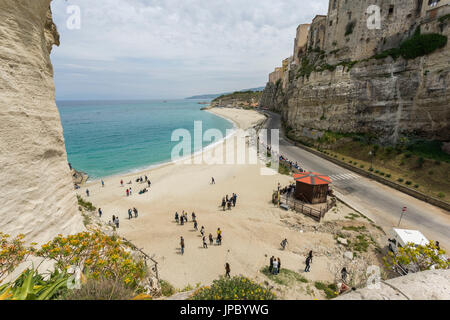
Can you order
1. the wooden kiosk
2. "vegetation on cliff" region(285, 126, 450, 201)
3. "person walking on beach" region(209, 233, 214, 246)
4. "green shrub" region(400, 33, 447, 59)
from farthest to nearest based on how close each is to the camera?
"green shrub" region(400, 33, 447, 59) → "vegetation on cliff" region(285, 126, 450, 201) → the wooden kiosk → "person walking on beach" region(209, 233, 214, 246)

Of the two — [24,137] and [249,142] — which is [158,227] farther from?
[249,142]

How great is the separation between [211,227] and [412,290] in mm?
11477

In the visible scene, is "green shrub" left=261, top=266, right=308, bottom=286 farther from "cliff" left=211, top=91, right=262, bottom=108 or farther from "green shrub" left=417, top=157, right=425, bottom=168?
"cliff" left=211, top=91, right=262, bottom=108

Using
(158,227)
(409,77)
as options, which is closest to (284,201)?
(158,227)

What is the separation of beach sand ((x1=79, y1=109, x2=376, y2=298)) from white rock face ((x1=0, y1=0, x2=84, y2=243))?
549 cm

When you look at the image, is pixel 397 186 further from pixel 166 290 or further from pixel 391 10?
pixel 391 10

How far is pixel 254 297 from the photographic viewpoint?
4.41 meters

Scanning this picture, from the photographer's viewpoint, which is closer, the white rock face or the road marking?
the white rock face

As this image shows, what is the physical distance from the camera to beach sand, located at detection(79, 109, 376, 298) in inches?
388

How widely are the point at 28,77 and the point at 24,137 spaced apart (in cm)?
187

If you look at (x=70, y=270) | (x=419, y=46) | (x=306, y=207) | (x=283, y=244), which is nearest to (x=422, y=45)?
(x=419, y=46)

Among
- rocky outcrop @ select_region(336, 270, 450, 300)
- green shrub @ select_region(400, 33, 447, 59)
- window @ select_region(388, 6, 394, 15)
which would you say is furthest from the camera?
window @ select_region(388, 6, 394, 15)

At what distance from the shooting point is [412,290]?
2992 mm

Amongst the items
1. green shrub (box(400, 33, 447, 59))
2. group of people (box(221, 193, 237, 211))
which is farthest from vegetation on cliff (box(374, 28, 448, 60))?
group of people (box(221, 193, 237, 211))
